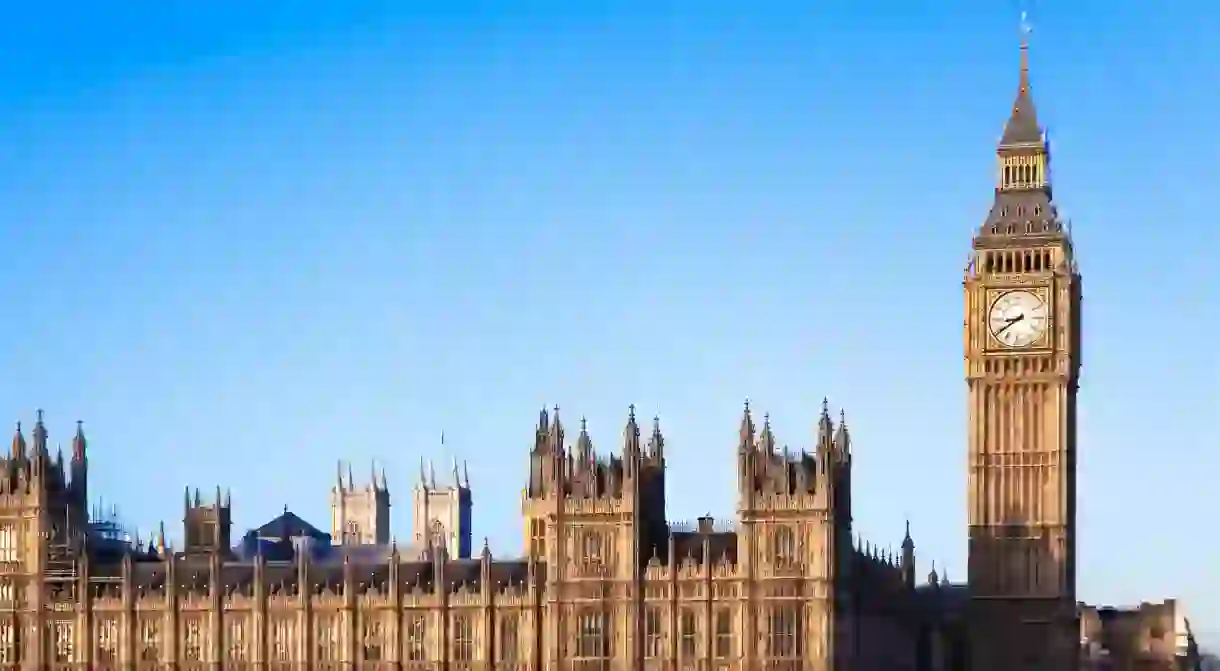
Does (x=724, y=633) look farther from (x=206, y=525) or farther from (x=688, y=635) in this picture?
(x=206, y=525)

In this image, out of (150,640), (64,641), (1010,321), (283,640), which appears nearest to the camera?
(283,640)

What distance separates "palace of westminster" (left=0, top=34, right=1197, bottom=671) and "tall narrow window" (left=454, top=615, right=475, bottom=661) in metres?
0.07

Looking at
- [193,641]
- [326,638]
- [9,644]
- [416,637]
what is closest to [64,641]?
[9,644]

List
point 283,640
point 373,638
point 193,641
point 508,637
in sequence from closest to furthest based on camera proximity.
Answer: point 508,637 → point 373,638 → point 283,640 → point 193,641

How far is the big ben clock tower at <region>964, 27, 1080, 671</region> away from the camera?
159m

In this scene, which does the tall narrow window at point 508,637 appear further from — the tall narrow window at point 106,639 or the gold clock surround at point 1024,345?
the gold clock surround at point 1024,345

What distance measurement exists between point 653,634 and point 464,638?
1096 centimetres

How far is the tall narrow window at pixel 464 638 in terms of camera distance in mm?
145250

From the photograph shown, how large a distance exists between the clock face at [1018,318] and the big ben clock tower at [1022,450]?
2.2 inches

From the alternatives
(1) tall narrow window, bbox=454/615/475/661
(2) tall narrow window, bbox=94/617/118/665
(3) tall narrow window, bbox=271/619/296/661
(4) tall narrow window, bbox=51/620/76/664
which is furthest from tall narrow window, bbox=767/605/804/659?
(4) tall narrow window, bbox=51/620/76/664

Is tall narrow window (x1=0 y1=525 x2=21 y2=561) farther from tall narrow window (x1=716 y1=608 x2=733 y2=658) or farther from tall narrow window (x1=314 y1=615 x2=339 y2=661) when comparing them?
tall narrow window (x1=716 y1=608 x2=733 y2=658)

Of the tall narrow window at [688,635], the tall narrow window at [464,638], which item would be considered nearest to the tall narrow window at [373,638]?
the tall narrow window at [464,638]

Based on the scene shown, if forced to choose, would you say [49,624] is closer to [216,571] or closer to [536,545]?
[216,571]

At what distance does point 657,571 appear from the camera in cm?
14025
